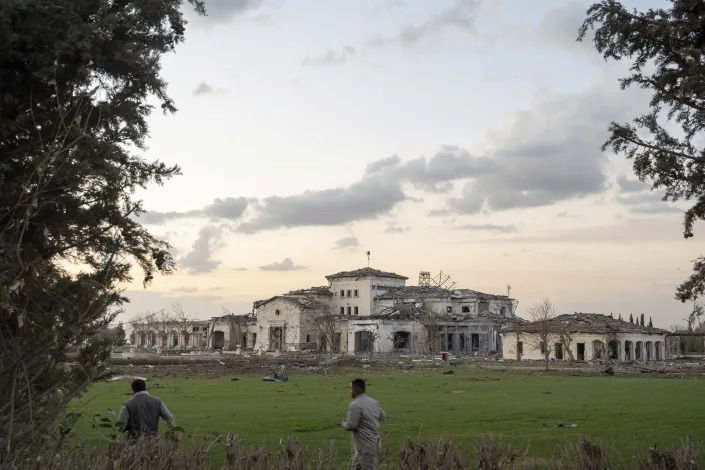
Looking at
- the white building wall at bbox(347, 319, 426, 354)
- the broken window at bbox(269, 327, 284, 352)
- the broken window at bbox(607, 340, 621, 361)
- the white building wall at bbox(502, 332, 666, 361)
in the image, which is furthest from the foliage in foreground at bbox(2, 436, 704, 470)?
the broken window at bbox(269, 327, 284, 352)

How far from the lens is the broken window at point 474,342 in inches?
3369

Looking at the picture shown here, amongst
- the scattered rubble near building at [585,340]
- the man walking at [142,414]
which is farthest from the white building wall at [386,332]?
the man walking at [142,414]

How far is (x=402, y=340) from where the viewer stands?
Answer: 86.0 m

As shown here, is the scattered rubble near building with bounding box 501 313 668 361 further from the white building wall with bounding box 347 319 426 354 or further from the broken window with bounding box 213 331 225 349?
the broken window with bounding box 213 331 225 349

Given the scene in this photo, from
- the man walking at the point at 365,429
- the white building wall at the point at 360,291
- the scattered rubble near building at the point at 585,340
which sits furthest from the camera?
the white building wall at the point at 360,291

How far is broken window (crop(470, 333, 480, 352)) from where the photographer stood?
85.6 metres

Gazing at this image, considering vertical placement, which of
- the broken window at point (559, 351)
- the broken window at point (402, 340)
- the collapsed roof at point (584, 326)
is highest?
the collapsed roof at point (584, 326)

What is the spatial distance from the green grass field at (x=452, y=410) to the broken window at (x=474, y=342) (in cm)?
4669

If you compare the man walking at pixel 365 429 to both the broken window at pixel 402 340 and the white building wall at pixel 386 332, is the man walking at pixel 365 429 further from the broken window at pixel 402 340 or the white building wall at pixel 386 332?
the broken window at pixel 402 340

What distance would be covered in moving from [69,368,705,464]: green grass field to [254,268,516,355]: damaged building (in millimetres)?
42601

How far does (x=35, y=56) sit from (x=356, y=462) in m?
7.78

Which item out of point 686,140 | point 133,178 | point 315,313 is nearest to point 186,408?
point 133,178

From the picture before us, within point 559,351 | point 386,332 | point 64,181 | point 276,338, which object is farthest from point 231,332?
point 64,181

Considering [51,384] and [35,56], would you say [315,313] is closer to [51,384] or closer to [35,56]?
[35,56]
